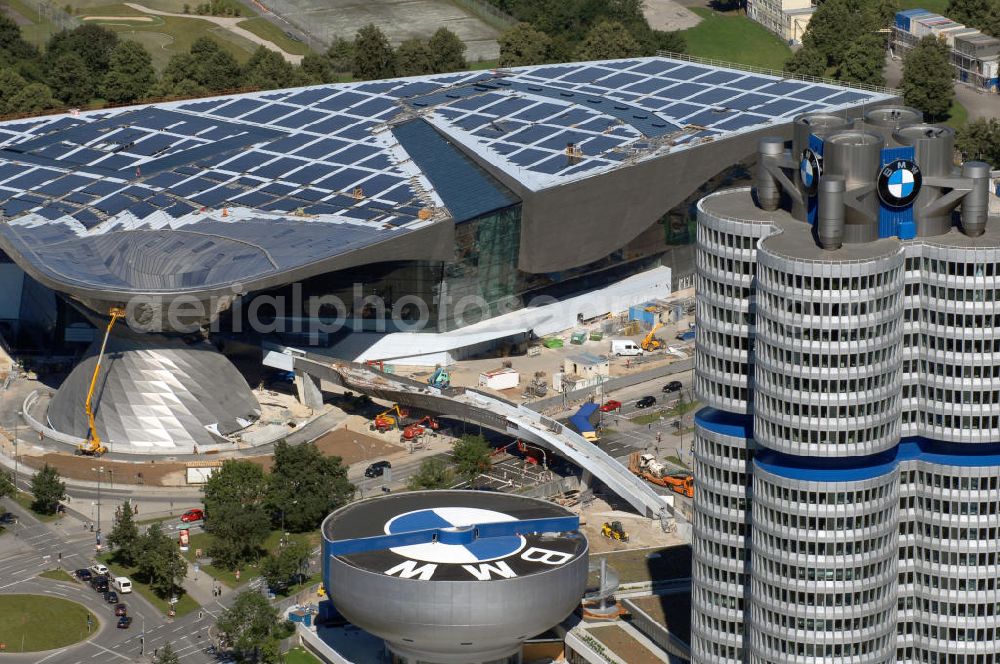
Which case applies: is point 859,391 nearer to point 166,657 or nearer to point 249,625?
point 249,625

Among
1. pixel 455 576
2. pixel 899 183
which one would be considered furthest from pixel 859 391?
pixel 455 576

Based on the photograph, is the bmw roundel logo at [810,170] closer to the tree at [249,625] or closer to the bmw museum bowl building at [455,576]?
the bmw museum bowl building at [455,576]

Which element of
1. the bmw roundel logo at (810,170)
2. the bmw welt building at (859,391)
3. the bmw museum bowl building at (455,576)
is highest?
the bmw roundel logo at (810,170)

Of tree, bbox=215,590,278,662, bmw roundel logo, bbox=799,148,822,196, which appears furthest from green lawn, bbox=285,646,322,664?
bmw roundel logo, bbox=799,148,822,196

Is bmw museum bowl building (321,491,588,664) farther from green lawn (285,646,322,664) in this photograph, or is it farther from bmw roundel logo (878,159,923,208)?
bmw roundel logo (878,159,923,208)

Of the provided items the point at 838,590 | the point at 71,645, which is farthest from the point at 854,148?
the point at 71,645

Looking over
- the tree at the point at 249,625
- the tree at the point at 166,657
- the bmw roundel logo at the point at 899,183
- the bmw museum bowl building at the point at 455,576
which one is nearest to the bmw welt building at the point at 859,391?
the bmw roundel logo at the point at 899,183

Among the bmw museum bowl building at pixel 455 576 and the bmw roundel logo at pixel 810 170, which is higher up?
the bmw roundel logo at pixel 810 170

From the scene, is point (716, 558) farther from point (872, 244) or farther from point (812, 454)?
point (872, 244)
